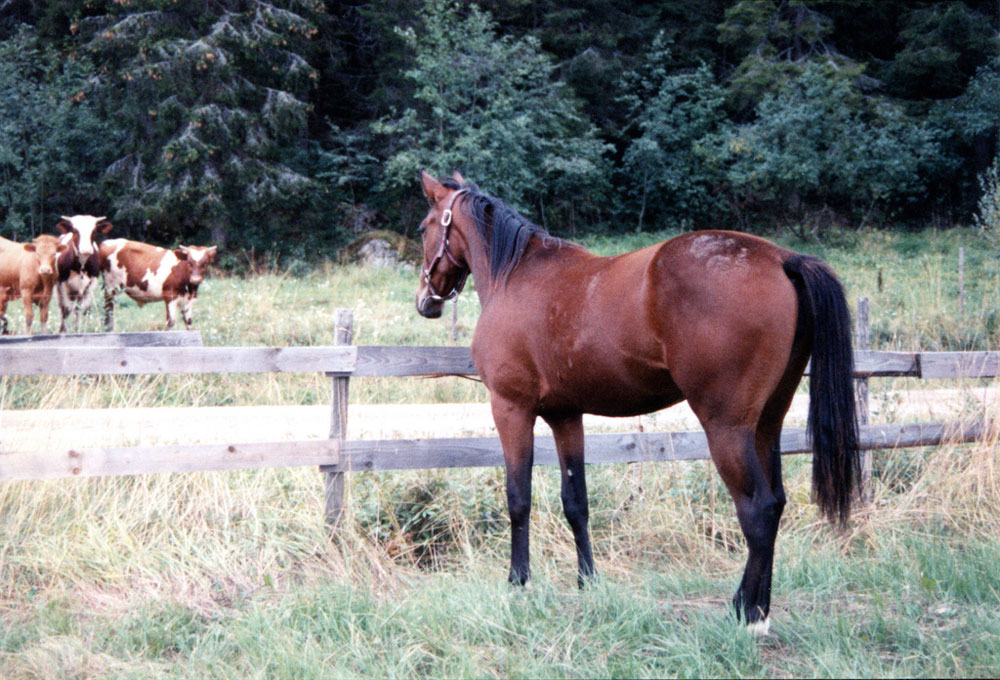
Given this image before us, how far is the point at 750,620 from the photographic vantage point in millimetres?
3406

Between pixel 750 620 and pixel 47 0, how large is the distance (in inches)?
1092

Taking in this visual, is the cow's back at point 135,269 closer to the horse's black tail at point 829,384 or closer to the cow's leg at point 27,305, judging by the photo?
the cow's leg at point 27,305

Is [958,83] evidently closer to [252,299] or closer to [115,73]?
[252,299]

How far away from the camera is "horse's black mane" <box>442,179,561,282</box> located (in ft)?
14.7

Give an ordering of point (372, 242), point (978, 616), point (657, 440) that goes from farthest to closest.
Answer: point (372, 242) < point (657, 440) < point (978, 616)

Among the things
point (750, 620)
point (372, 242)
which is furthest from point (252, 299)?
point (750, 620)

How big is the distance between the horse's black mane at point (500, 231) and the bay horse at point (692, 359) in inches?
2.5

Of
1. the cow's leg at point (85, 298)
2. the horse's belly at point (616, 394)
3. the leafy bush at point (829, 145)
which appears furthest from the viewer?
the leafy bush at point (829, 145)

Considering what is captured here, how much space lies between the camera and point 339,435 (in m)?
5.12

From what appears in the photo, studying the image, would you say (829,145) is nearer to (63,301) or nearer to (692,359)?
(63,301)

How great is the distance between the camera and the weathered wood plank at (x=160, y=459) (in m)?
4.46

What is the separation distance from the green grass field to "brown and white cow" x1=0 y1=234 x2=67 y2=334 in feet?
18.3

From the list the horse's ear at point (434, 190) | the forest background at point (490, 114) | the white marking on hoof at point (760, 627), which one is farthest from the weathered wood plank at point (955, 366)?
the forest background at point (490, 114)

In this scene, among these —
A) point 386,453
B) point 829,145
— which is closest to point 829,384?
point 386,453
